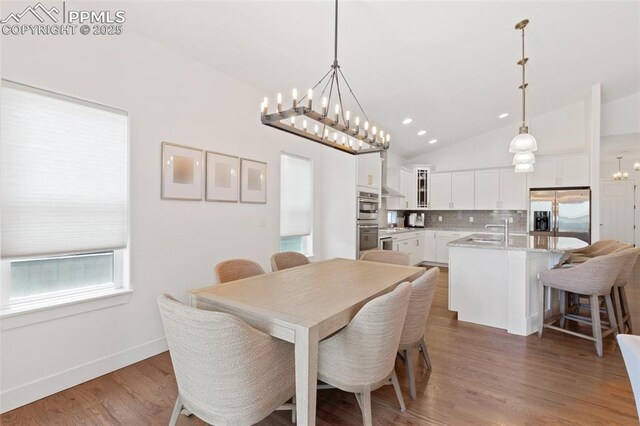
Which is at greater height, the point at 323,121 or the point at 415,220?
the point at 323,121

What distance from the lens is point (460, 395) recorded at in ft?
6.65

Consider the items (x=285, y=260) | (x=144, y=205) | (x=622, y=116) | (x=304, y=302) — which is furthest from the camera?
(x=622, y=116)

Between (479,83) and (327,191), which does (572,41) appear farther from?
(327,191)

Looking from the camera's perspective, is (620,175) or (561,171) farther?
(620,175)

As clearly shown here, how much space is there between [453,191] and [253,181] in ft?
16.6

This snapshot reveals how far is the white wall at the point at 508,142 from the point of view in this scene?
5.67 meters

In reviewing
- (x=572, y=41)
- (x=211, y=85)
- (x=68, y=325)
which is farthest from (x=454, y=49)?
(x=68, y=325)

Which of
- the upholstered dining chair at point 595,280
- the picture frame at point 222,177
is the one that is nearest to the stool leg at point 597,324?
the upholstered dining chair at point 595,280

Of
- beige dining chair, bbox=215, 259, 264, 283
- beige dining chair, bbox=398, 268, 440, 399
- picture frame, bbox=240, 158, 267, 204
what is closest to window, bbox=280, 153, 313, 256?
picture frame, bbox=240, 158, 267, 204

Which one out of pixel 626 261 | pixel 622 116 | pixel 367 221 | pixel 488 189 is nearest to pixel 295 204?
pixel 367 221

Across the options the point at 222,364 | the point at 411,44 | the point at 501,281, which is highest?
the point at 411,44

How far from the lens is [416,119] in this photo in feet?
16.9

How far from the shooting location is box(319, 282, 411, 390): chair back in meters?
1.45

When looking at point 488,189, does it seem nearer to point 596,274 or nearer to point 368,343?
point 596,274
